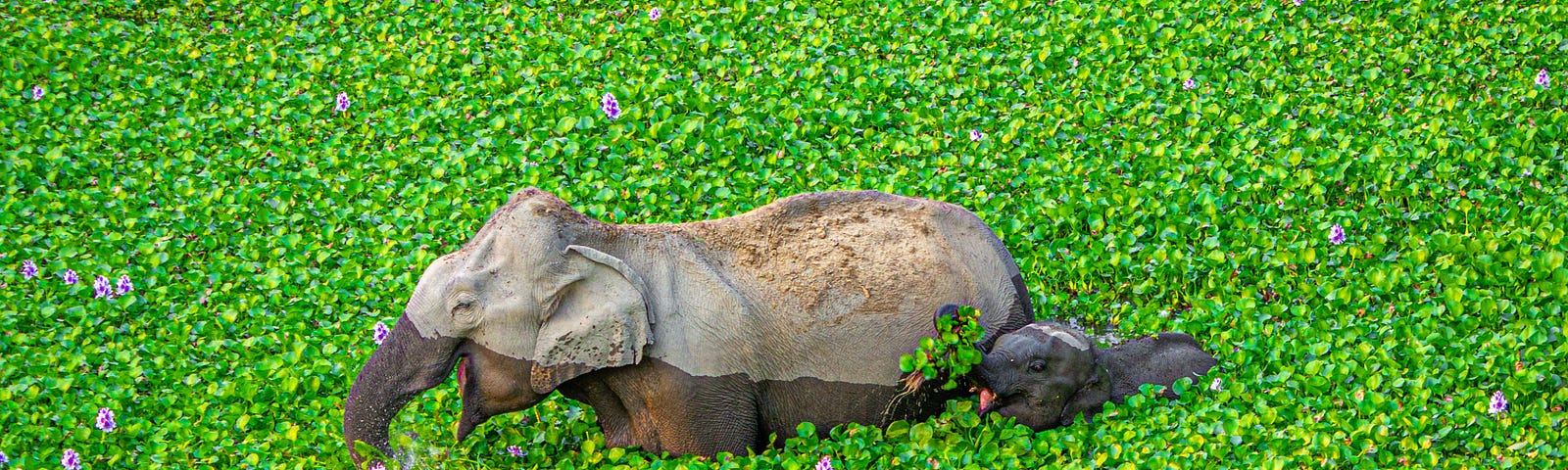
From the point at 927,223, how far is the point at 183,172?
4.40 m

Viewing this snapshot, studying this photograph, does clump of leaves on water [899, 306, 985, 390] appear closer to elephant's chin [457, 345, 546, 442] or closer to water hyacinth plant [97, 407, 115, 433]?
elephant's chin [457, 345, 546, 442]

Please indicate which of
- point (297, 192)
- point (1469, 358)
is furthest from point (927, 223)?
point (297, 192)

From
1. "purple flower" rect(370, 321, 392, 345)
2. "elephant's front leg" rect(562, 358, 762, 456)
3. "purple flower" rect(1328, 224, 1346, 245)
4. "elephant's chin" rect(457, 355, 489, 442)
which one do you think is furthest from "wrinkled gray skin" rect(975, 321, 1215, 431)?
"purple flower" rect(370, 321, 392, 345)

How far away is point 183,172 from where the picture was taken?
28.3 feet

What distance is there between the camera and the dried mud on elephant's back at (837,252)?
591 cm

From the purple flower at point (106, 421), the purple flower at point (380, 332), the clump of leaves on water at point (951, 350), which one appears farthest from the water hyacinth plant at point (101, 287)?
the clump of leaves on water at point (951, 350)

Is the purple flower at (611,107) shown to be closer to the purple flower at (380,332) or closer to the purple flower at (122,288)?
the purple flower at (380,332)

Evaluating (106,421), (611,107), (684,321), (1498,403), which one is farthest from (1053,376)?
(106,421)

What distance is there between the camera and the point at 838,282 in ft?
19.5

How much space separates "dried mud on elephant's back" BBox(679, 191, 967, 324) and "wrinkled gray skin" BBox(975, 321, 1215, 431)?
363 mm

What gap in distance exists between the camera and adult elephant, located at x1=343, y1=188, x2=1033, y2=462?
559 centimetres

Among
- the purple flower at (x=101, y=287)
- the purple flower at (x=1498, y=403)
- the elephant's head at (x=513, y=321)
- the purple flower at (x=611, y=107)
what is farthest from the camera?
the purple flower at (x=611, y=107)

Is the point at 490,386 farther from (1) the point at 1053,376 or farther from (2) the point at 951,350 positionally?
(1) the point at 1053,376

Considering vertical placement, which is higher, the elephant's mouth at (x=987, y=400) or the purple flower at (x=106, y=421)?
the elephant's mouth at (x=987, y=400)
